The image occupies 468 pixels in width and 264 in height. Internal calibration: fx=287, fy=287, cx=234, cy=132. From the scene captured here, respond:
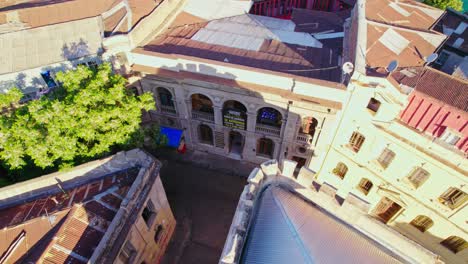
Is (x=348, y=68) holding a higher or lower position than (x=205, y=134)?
higher

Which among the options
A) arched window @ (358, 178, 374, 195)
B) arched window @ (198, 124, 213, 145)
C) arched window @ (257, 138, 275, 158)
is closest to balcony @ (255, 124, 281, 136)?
arched window @ (257, 138, 275, 158)

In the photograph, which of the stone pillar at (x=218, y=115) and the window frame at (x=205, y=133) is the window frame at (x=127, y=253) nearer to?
the stone pillar at (x=218, y=115)

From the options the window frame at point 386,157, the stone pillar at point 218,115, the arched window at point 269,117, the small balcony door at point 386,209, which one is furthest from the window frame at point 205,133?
the small balcony door at point 386,209

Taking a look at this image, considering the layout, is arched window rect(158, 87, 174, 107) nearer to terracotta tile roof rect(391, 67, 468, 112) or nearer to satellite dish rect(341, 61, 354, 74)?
satellite dish rect(341, 61, 354, 74)

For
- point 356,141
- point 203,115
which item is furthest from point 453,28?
point 203,115

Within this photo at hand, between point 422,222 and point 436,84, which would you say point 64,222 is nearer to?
point 436,84

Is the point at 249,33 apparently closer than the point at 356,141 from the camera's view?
No
